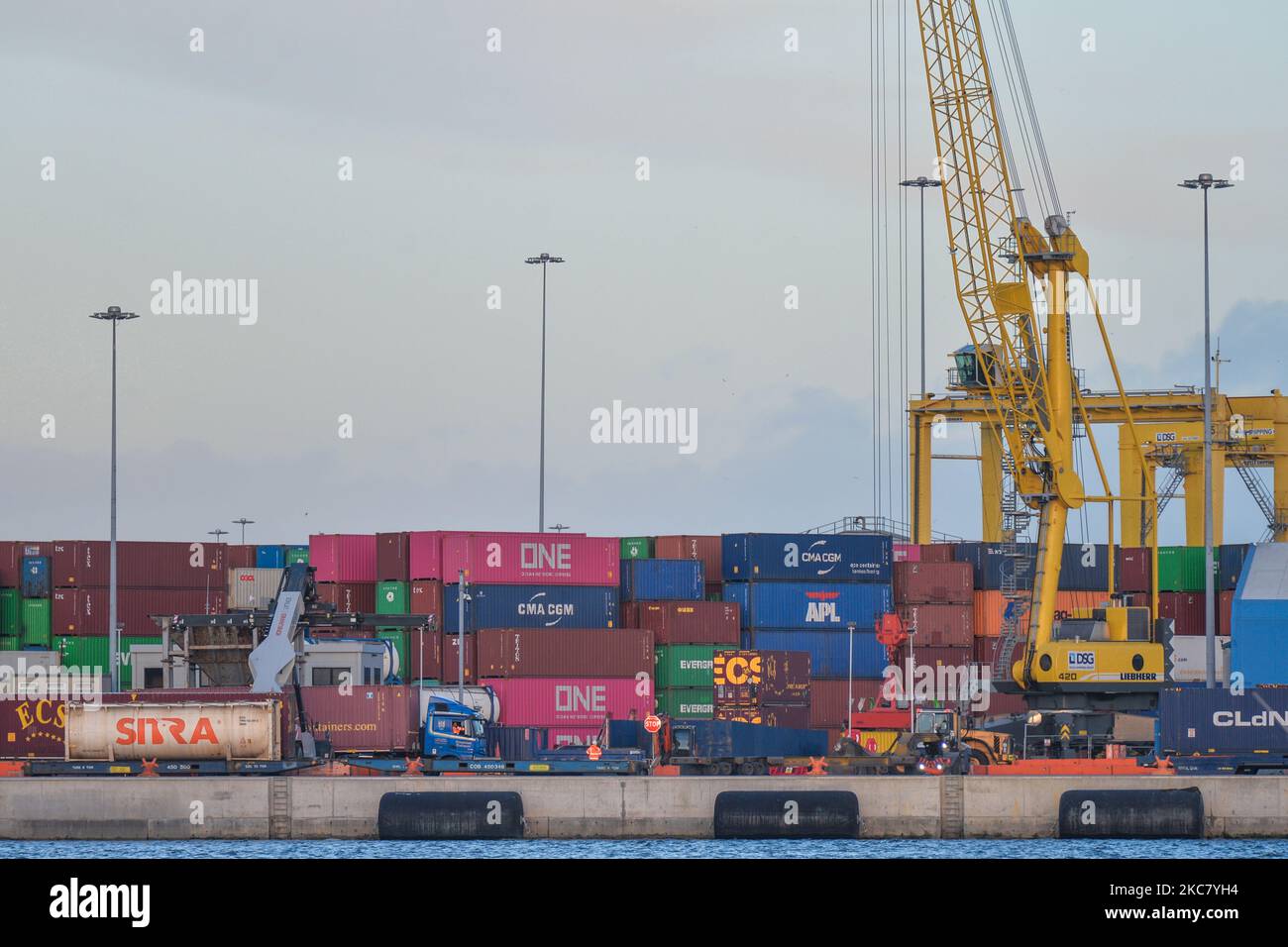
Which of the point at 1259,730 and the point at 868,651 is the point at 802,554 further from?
the point at 1259,730

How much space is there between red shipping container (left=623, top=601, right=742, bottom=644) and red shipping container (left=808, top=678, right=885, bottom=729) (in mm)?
3716

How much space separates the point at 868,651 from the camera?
2906 inches

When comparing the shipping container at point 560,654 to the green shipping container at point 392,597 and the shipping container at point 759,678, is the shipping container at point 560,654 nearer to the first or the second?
the shipping container at point 759,678

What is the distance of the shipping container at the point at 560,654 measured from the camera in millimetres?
64125

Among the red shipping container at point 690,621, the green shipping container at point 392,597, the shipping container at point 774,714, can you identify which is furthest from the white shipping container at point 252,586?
the shipping container at point 774,714

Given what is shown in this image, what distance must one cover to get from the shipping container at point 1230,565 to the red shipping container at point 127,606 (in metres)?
40.8

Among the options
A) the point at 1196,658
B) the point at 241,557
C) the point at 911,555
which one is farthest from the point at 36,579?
the point at 1196,658

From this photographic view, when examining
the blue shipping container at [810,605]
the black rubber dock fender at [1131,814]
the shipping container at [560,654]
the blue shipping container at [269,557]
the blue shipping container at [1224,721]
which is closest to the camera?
the black rubber dock fender at [1131,814]

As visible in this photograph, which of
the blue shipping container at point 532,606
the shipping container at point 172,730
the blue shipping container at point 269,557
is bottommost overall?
the shipping container at point 172,730

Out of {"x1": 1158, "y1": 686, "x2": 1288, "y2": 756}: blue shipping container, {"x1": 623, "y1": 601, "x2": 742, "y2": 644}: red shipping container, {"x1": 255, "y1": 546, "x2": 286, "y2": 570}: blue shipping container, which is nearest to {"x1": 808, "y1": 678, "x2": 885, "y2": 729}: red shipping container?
{"x1": 623, "y1": 601, "x2": 742, "y2": 644}: red shipping container

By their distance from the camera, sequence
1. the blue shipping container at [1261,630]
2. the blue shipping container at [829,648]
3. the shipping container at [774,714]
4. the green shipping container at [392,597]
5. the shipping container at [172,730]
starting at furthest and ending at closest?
the blue shipping container at [829,648] → the green shipping container at [392,597] → the blue shipping container at [1261,630] → the shipping container at [774,714] → the shipping container at [172,730]

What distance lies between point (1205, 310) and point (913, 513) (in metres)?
45.2

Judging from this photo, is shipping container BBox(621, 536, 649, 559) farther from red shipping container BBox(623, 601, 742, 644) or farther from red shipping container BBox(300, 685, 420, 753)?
red shipping container BBox(300, 685, 420, 753)

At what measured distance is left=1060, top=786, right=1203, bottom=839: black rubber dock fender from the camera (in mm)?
52844
